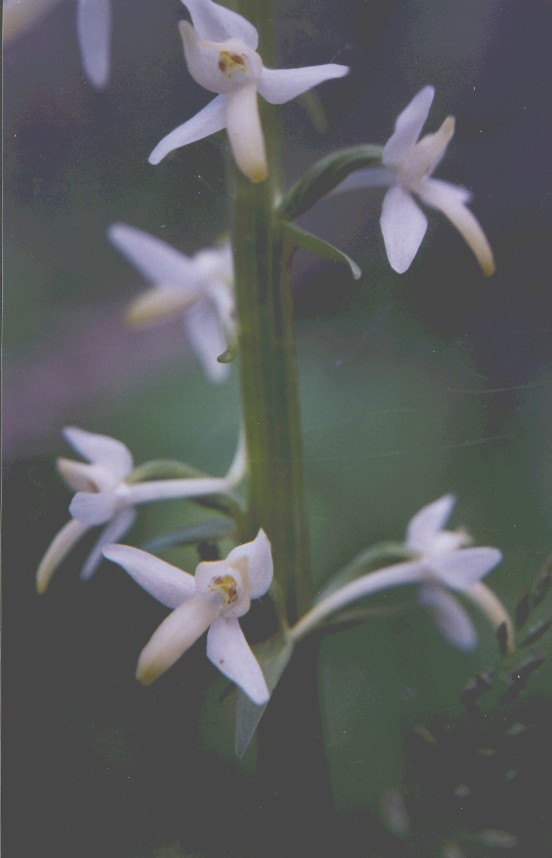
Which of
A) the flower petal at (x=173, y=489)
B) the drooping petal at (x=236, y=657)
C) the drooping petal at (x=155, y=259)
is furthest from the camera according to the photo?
the drooping petal at (x=155, y=259)

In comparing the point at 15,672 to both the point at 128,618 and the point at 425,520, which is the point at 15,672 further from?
the point at 425,520

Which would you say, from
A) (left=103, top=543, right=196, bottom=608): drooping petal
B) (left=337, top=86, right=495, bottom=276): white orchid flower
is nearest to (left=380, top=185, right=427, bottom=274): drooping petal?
(left=337, top=86, right=495, bottom=276): white orchid flower

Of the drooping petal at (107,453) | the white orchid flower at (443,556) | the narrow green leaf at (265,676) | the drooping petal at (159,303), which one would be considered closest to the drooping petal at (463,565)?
the white orchid flower at (443,556)

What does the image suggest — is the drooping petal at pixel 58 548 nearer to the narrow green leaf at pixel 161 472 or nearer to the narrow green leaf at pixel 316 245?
the narrow green leaf at pixel 161 472

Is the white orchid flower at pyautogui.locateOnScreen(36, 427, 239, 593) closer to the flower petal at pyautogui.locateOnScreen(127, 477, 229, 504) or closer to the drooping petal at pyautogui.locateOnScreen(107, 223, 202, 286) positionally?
the flower petal at pyautogui.locateOnScreen(127, 477, 229, 504)

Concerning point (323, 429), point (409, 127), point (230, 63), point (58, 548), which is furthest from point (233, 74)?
point (58, 548)

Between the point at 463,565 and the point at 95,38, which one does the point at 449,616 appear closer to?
the point at 463,565

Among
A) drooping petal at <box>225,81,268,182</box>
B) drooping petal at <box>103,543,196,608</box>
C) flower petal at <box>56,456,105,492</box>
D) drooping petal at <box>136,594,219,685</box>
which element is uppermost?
drooping petal at <box>225,81,268,182</box>

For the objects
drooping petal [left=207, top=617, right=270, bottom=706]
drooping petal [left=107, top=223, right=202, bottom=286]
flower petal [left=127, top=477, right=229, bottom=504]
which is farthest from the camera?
drooping petal [left=107, top=223, right=202, bottom=286]
